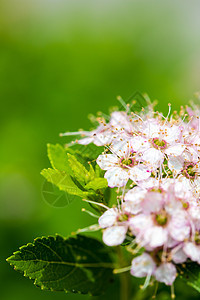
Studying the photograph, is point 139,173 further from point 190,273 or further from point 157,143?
point 190,273

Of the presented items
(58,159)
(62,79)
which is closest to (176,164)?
(58,159)

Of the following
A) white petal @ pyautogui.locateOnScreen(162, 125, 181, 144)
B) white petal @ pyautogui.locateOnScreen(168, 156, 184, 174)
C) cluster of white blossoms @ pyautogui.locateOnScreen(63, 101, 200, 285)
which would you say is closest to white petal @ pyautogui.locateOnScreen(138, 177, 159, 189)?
cluster of white blossoms @ pyautogui.locateOnScreen(63, 101, 200, 285)

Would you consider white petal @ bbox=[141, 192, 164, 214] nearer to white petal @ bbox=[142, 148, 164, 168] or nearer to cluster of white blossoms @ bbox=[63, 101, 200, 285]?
cluster of white blossoms @ bbox=[63, 101, 200, 285]

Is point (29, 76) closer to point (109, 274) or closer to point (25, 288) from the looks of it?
point (25, 288)

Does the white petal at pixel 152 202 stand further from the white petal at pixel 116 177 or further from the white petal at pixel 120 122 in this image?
the white petal at pixel 120 122

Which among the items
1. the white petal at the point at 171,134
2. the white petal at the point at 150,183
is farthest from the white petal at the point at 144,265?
the white petal at the point at 171,134
